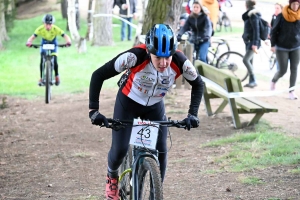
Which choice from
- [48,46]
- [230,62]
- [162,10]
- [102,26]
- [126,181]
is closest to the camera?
[126,181]

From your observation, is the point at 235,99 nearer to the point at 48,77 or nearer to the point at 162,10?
the point at 162,10

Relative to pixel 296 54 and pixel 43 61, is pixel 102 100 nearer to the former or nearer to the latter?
pixel 43 61

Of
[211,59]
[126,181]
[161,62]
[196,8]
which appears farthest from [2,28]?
[161,62]

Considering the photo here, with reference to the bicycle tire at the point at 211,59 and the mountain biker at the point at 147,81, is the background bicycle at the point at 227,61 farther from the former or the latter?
the mountain biker at the point at 147,81

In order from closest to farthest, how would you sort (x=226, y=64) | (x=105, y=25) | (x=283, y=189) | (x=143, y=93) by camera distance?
1. (x=143, y=93)
2. (x=283, y=189)
3. (x=226, y=64)
4. (x=105, y=25)

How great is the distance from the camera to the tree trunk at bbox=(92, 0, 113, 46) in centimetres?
2641

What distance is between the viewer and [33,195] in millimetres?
7348

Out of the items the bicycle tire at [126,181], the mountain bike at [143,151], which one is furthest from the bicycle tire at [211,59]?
the mountain bike at [143,151]

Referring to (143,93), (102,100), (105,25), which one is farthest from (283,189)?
(105,25)

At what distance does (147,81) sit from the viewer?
548cm

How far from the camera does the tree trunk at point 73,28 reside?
22.5 metres

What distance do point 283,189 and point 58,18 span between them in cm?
3210

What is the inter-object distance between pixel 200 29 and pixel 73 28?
884 centimetres

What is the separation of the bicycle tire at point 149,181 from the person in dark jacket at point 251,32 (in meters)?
10.4
